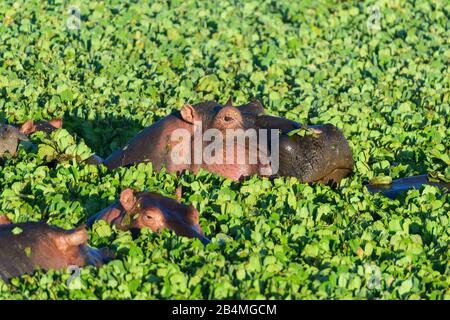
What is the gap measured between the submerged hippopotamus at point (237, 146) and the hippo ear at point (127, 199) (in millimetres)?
1526

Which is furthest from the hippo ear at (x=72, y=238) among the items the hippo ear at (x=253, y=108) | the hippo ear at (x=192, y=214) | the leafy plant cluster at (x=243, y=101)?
the hippo ear at (x=253, y=108)

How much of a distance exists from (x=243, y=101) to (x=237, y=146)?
2.85 metres

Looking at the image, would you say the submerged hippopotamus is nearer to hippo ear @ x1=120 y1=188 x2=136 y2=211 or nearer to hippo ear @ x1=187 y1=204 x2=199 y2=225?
hippo ear @ x1=187 y1=204 x2=199 y2=225

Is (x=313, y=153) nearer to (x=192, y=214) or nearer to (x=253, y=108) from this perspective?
(x=253, y=108)

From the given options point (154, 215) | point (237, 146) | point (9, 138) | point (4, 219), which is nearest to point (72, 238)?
point (4, 219)

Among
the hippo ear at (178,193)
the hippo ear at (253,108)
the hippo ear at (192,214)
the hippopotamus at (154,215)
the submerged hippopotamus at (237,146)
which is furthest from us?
the hippo ear at (253,108)

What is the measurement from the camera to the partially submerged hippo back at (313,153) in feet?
29.3

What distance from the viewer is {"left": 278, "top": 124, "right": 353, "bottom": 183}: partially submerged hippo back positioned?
29.3ft

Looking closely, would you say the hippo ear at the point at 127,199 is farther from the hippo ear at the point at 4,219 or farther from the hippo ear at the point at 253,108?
the hippo ear at the point at 253,108

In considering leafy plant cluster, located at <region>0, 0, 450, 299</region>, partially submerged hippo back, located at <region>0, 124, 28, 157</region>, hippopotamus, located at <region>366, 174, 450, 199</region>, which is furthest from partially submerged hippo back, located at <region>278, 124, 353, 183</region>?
partially submerged hippo back, located at <region>0, 124, 28, 157</region>

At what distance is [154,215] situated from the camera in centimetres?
736

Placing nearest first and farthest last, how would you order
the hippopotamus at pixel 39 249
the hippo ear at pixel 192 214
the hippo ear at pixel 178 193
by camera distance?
the hippopotamus at pixel 39 249 → the hippo ear at pixel 192 214 → the hippo ear at pixel 178 193
